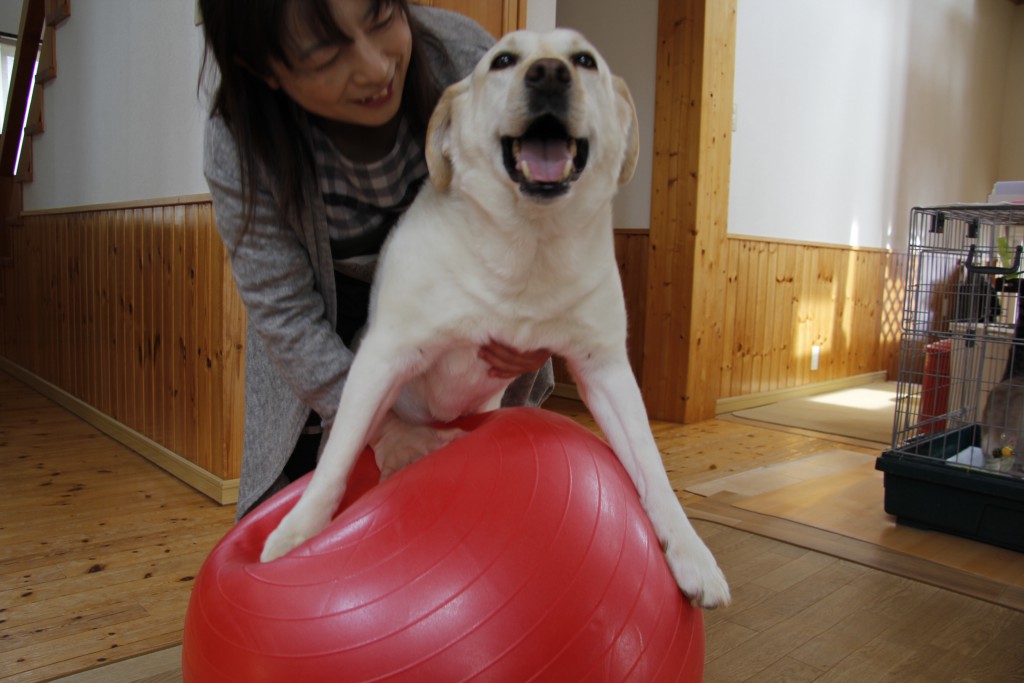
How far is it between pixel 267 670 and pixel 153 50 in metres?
2.38

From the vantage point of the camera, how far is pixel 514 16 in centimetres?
239

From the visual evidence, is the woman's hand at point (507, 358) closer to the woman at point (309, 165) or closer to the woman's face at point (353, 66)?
the woman at point (309, 165)

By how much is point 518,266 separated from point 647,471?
317mm

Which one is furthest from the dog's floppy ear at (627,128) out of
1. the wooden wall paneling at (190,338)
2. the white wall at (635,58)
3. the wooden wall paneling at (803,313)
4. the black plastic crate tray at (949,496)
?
the wooden wall paneling at (803,313)

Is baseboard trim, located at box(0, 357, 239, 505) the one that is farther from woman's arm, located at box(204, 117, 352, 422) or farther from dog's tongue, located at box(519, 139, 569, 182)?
dog's tongue, located at box(519, 139, 569, 182)

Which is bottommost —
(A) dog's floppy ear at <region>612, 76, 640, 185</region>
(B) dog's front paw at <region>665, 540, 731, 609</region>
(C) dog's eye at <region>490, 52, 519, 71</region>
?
(B) dog's front paw at <region>665, 540, 731, 609</region>

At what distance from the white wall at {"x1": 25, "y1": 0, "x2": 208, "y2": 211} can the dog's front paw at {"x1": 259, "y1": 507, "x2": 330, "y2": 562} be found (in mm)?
1460

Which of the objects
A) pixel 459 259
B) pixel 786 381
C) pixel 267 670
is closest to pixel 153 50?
pixel 459 259

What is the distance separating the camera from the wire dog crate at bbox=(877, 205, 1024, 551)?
6.97 feet

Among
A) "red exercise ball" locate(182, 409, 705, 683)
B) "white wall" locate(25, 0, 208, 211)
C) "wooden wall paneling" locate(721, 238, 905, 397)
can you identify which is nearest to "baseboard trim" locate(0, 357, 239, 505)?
"white wall" locate(25, 0, 208, 211)

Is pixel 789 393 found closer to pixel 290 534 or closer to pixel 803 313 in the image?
pixel 803 313

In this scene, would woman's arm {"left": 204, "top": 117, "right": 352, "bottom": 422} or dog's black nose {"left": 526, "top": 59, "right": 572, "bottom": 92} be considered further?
woman's arm {"left": 204, "top": 117, "right": 352, "bottom": 422}

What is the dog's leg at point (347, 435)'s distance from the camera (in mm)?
974

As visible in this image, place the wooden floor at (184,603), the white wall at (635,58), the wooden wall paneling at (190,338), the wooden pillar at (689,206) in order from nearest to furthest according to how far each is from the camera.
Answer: the wooden floor at (184,603) < the wooden wall paneling at (190,338) < the wooden pillar at (689,206) < the white wall at (635,58)
